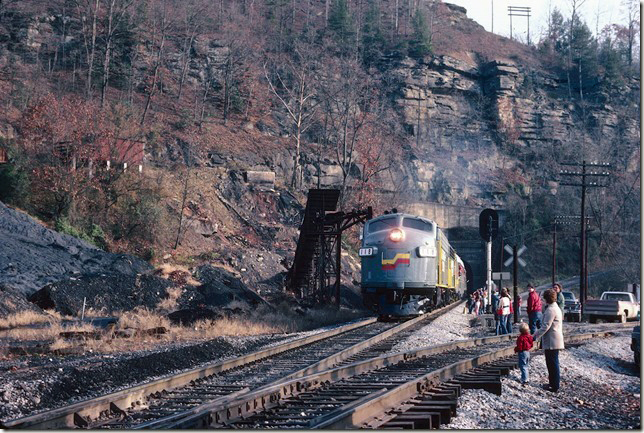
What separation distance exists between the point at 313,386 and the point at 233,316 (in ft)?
48.8

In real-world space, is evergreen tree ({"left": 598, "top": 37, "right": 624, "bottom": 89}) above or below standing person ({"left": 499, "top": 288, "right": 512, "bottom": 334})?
above

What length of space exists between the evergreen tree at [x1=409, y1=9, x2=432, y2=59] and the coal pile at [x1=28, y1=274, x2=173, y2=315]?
62.7m

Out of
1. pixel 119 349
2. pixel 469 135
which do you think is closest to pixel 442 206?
pixel 469 135

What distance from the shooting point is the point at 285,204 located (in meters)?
56.1

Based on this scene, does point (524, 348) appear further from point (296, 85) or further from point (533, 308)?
point (296, 85)

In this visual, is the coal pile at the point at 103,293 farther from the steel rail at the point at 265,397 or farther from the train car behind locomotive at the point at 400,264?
the steel rail at the point at 265,397

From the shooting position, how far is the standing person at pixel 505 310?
2247 centimetres

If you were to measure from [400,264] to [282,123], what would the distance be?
45.4 meters

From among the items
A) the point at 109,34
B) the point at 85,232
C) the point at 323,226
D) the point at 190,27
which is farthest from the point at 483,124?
the point at 85,232

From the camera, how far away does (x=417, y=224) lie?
26312 mm

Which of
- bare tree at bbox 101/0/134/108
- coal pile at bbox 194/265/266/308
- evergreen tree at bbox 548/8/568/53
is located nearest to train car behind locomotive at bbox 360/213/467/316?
coal pile at bbox 194/265/266/308

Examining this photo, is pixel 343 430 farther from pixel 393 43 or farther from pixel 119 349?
pixel 393 43

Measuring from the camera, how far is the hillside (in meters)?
42.0

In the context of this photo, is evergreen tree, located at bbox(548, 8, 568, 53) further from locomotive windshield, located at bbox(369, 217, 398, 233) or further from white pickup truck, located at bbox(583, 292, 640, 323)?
locomotive windshield, located at bbox(369, 217, 398, 233)
